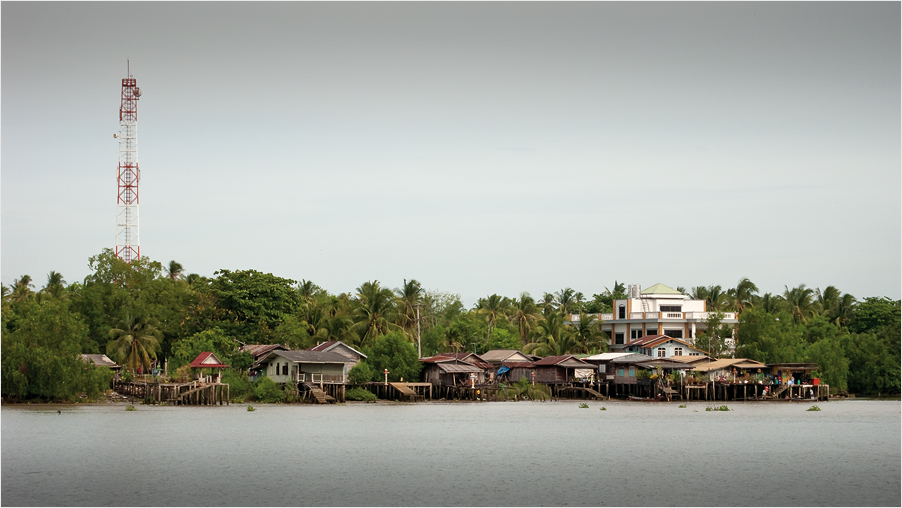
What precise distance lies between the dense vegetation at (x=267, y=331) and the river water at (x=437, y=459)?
16.5ft

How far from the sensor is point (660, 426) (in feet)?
185

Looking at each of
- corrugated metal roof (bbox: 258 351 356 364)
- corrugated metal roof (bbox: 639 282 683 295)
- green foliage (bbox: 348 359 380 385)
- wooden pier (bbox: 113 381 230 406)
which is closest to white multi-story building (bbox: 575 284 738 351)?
corrugated metal roof (bbox: 639 282 683 295)

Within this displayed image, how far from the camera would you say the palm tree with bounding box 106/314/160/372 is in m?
80.9

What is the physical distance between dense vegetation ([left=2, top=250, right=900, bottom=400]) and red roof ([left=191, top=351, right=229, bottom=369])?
2745mm

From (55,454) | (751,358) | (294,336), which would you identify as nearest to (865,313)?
(751,358)

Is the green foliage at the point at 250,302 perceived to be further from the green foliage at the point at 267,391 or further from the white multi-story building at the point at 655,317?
the white multi-story building at the point at 655,317

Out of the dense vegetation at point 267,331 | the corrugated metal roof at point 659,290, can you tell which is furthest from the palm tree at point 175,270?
the corrugated metal roof at point 659,290

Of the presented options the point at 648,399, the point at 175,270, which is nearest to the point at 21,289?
the point at 175,270

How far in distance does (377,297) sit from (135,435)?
49.8m

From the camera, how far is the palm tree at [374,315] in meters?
94.3

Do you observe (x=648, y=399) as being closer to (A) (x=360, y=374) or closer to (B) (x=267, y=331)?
(A) (x=360, y=374)

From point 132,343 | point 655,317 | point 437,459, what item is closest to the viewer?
point 437,459

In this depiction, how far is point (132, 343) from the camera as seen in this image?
266ft

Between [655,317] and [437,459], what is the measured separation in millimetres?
73509
